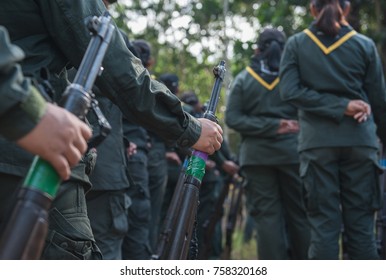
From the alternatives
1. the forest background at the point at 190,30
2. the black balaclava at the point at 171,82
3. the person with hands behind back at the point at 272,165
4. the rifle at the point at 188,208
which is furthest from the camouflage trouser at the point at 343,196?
the forest background at the point at 190,30

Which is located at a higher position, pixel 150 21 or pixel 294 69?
pixel 150 21

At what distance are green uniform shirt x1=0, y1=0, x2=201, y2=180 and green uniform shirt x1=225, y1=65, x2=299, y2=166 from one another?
3.52 metres

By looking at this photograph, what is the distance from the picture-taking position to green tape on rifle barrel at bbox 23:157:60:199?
184 cm

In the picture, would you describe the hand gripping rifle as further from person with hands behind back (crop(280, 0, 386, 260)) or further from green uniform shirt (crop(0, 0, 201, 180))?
person with hands behind back (crop(280, 0, 386, 260))

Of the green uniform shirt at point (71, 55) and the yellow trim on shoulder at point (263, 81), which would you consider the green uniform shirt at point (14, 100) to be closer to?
the green uniform shirt at point (71, 55)

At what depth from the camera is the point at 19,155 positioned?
7.64 feet

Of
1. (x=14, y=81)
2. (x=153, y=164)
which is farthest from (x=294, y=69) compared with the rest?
(x=14, y=81)

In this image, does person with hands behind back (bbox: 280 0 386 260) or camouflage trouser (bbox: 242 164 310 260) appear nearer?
person with hands behind back (bbox: 280 0 386 260)

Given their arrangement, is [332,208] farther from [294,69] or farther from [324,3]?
[324,3]

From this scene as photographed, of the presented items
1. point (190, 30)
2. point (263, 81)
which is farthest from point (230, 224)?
point (190, 30)

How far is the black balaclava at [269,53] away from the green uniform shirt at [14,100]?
15.2 ft

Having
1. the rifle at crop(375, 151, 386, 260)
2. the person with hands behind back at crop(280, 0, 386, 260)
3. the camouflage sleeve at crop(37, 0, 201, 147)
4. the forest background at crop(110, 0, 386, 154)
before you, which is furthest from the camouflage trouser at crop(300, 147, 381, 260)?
the forest background at crop(110, 0, 386, 154)

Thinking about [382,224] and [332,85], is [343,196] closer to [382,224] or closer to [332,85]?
[382,224]
